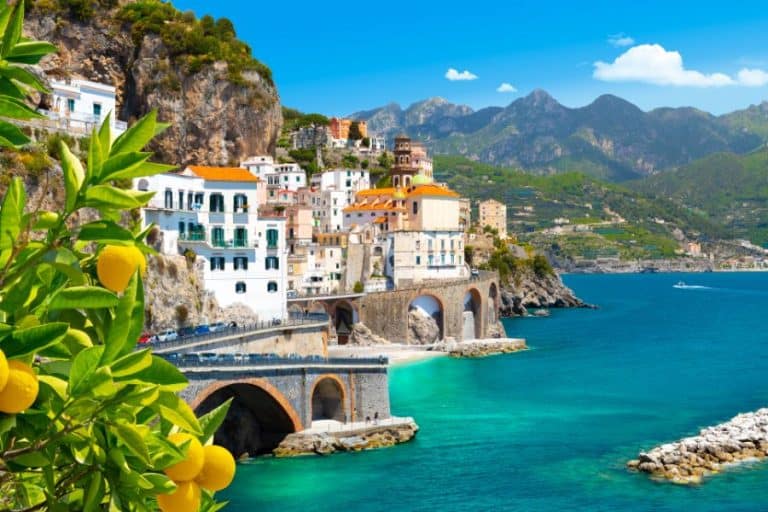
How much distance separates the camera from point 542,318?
113625mm

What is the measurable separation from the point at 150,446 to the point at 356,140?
13340 centimetres

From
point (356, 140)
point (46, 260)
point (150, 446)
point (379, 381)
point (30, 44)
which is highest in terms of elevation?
point (356, 140)

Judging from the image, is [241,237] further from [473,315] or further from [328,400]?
[473,315]

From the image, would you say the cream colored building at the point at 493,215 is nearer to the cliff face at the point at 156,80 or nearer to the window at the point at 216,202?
the cliff face at the point at 156,80

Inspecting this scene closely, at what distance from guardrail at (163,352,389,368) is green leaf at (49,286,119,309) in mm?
30228

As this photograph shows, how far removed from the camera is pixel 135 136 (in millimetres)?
3406

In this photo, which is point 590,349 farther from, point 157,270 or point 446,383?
point 157,270

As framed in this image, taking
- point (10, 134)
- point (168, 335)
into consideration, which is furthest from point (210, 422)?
point (168, 335)

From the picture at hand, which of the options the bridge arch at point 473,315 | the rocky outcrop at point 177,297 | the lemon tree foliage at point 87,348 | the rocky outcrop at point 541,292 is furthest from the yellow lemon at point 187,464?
the rocky outcrop at point 541,292

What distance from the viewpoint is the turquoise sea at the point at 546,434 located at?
3034cm

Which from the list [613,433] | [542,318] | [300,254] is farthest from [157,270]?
[542,318]

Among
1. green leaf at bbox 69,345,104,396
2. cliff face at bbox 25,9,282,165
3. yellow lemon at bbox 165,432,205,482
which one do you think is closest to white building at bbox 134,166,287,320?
cliff face at bbox 25,9,282,165

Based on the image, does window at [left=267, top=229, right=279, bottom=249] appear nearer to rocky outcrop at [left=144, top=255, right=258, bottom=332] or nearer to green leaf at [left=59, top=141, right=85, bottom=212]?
rocky outcrop at [left=144, top=255, right=258, bottom=332]

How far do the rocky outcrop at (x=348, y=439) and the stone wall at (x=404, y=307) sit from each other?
1455 inches
